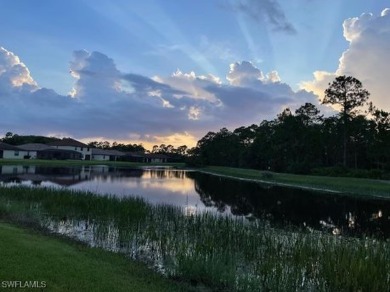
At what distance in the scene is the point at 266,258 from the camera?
12.5 meters

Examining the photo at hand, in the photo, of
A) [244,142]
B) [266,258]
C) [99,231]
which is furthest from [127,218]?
[244,142]

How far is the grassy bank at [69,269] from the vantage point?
27.0ft

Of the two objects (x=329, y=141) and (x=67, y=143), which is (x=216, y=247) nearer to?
(x=329, y=141)

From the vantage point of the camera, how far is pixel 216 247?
13.8 meters

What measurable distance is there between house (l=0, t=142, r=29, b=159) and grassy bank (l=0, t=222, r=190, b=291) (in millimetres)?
89642

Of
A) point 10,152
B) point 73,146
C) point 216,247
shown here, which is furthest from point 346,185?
point 73,146

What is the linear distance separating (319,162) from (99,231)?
7322 centimetres

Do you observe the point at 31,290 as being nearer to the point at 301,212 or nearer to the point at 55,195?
the point at 55,195

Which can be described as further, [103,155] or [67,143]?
[103,155]

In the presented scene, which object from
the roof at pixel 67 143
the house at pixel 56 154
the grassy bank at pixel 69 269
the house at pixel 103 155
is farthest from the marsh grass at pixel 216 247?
the house at pixel 103 155

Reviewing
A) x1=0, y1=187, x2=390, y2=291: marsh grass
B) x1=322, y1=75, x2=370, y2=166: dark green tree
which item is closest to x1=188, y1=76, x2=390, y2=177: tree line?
x1=322, y1=75, x2=370, y2=166: dark green tree

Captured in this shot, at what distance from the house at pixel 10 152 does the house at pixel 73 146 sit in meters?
19.1

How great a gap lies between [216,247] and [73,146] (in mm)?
115887

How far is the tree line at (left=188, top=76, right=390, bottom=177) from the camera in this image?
69.4 metres
